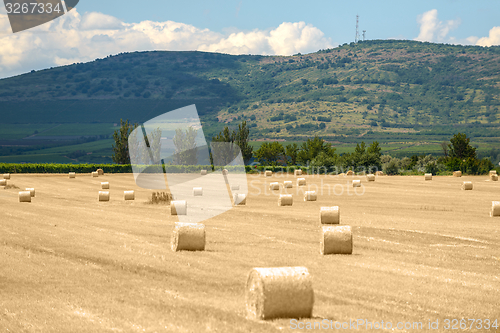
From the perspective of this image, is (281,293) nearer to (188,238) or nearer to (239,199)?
(188,238)

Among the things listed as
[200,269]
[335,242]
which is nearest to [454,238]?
[335,242]

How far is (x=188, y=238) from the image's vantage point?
16.3 meters

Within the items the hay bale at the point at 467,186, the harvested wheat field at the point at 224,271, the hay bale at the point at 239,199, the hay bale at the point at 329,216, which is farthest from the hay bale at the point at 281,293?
the hay bale at the point at 467,186

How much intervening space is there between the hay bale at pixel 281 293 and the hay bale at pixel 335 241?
6.84 metres

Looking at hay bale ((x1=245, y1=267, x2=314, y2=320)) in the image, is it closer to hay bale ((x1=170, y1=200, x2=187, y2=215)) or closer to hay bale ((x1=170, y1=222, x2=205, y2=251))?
hay bale ((x1=170, y1=222, x2=205, y2=251))

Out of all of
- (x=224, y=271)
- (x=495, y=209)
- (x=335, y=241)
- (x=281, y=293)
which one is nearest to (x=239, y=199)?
(x=495, y=209)

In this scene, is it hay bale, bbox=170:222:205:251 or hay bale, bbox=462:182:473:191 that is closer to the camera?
hay bale, bbox=170:222:205:251

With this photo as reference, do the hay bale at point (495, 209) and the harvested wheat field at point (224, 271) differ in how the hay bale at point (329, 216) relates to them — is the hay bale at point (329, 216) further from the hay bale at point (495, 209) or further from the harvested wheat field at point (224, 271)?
the hay bale at point (495, 209)

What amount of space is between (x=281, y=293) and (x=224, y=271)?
15.4 ft

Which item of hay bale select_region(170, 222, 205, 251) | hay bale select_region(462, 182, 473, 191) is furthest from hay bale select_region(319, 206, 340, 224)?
hay bale select_region(462, 182, 473, 191)

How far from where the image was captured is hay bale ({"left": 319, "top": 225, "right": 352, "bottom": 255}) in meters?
16.0

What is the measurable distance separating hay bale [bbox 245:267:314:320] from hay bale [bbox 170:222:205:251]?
23.8 feet

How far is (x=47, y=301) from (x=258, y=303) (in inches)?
178

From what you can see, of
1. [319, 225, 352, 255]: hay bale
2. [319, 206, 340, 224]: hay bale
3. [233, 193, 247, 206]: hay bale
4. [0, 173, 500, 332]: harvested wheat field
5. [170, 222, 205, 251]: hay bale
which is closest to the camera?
[0, 173, 500, 332]: harvested wheat field
